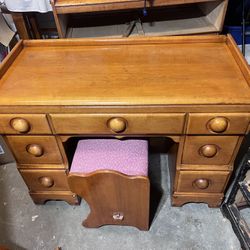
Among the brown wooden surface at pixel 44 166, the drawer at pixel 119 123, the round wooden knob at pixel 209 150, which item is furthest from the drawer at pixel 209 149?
the brown wooden surface at pixel 44 166

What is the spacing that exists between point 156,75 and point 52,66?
0.41 meters

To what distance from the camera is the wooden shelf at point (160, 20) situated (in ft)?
3.39

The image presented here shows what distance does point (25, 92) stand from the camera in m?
0.84

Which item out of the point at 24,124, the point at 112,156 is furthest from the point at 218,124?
the point at 24,124

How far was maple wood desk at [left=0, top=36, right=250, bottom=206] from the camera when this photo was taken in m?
0.80

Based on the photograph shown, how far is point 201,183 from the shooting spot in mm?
1092

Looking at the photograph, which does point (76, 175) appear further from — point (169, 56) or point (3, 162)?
point (3, 162)

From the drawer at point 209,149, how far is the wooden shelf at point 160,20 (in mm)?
539

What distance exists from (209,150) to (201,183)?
0.23 meters

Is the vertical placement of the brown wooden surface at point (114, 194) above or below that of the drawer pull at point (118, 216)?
above

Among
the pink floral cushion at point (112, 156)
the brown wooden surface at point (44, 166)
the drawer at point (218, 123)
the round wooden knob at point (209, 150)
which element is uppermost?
the drawer at point (218, 123)

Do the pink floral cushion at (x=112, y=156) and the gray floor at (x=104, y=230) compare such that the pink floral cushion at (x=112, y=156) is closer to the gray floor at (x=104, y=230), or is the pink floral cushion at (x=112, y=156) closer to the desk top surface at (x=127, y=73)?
the desk top surface at (x=127, y=73)

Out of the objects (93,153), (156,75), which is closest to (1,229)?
(93,153)

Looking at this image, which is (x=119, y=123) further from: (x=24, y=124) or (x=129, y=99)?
(x=24, y=124)
